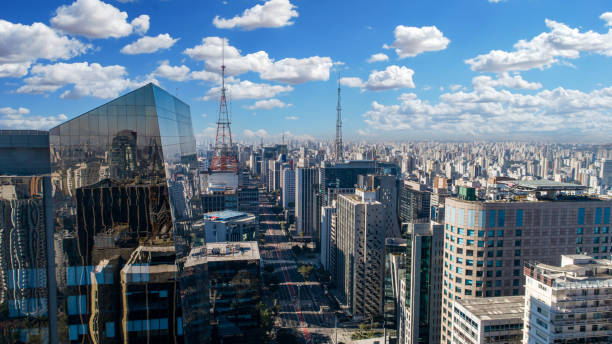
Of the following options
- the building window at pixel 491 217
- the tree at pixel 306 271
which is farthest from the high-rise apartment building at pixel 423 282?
the tree at pixel 306 271

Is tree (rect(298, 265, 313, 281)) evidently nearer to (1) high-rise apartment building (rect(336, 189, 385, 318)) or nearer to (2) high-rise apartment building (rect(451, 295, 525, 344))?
(1) high-rise apartment building (rect(336, 189, 385, 318))

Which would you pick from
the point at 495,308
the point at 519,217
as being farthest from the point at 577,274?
the point at 519,217

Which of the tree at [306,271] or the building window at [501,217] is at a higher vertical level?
the building window at [501,217]

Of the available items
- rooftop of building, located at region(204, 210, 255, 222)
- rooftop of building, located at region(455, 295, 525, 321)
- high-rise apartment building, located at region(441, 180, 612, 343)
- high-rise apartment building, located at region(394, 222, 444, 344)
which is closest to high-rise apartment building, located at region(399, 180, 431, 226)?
rooftop of building, located at region(204, 210, 255, 222)

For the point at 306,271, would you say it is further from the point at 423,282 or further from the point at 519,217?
the point at 519,217

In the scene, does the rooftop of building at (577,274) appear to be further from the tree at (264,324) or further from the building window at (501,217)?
the tree at (264,324)

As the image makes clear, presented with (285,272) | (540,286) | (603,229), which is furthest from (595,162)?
(540,286)

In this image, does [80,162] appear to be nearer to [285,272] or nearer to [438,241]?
[438,241]
